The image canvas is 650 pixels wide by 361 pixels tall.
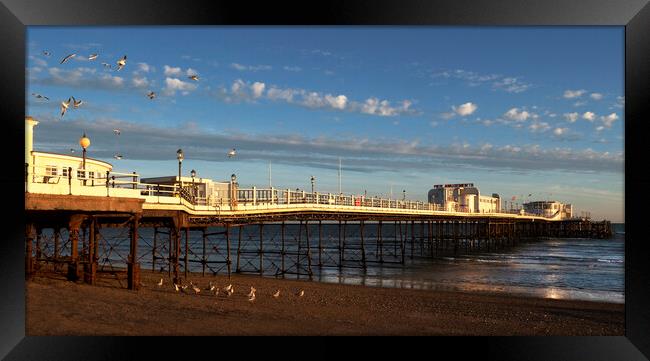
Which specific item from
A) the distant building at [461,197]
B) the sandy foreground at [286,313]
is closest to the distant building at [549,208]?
the distant building at [461,197]

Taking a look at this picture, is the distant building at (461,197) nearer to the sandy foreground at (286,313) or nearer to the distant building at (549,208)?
the distant building at (549,208)

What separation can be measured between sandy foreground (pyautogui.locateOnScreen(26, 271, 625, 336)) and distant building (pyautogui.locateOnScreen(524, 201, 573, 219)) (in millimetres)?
151583

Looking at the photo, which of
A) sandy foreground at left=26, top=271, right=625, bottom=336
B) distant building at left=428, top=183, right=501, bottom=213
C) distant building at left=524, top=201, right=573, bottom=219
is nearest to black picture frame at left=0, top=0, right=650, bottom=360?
sandy foreground at left=26, top=271, right=625, bottom=336

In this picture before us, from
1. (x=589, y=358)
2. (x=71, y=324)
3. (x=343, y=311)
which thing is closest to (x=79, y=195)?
(x=71, y=324)

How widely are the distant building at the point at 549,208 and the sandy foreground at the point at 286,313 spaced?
15158 cm

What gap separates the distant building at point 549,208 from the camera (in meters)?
166

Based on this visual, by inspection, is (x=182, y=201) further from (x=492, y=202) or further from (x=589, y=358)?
(x=492, y=202)

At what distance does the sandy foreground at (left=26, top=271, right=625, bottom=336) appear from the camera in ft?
44.2

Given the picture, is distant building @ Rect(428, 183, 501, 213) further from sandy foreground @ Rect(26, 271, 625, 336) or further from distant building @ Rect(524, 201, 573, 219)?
sandy foreground @ Rect(26, 271, 625, 336)

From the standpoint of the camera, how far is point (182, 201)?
70.8 ft

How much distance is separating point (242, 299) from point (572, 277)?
27.5 m
